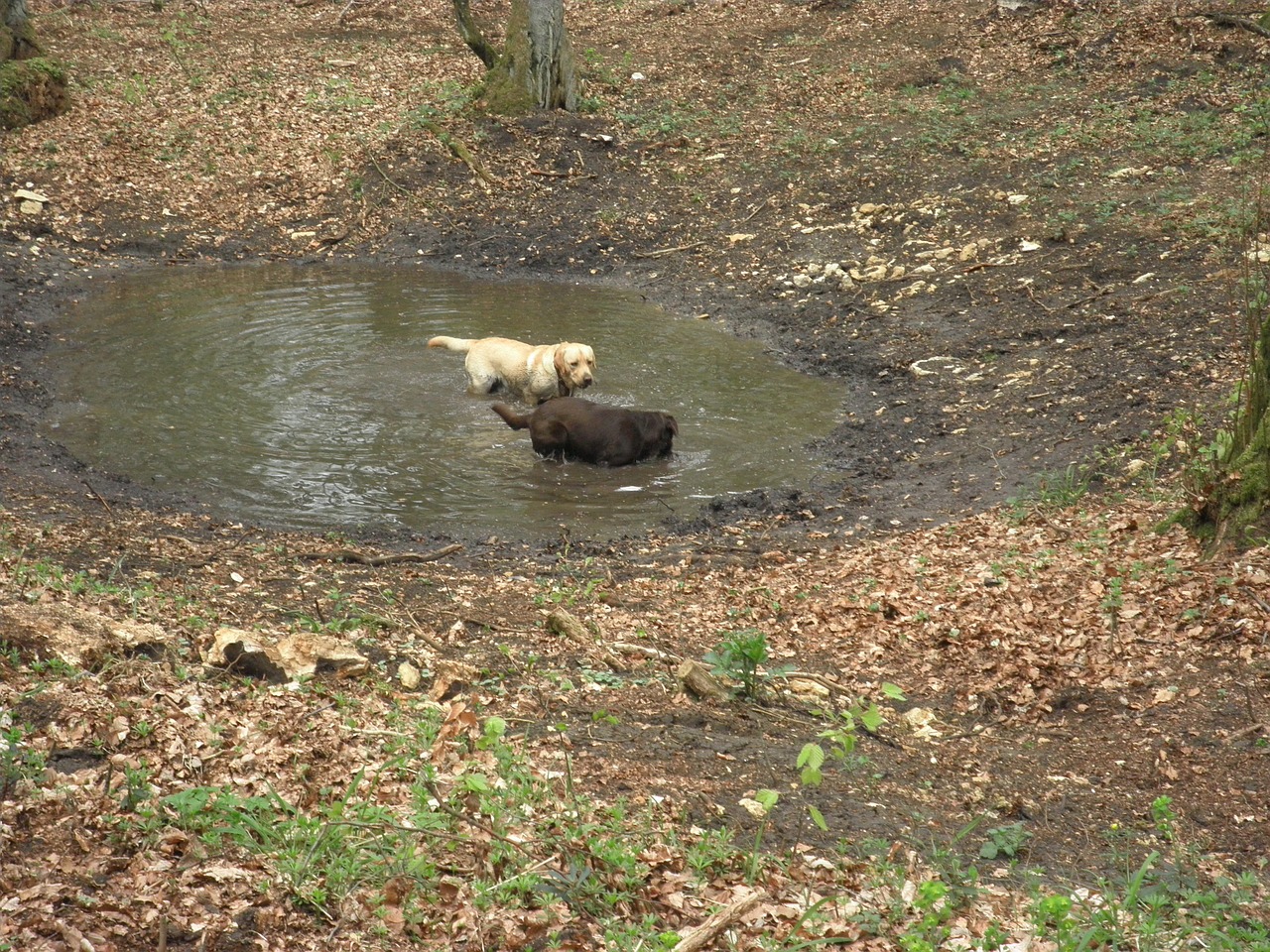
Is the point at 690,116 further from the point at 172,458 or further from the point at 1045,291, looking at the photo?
the point at 172,458

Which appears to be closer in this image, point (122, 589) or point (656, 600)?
point (122, 589)

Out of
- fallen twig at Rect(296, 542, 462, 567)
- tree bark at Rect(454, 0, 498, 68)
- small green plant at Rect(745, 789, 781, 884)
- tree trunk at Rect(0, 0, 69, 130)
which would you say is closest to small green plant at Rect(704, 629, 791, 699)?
small green plant at Rect(745, 789, 781, 884)

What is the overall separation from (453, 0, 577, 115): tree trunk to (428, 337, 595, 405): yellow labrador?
31.0 feet

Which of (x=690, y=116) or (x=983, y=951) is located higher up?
(x=690, y=116)

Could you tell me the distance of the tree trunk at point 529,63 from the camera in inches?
797

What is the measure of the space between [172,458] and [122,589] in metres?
4.19

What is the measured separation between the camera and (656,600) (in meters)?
7.95

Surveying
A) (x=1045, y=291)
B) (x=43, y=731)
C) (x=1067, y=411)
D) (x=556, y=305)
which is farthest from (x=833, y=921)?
(x=556, y=305)

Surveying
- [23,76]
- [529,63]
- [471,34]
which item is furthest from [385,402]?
[23,76]

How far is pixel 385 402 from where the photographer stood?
12234 millimetres

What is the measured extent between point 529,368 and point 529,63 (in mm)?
10235

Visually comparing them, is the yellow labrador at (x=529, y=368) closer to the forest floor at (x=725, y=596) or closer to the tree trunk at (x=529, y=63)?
the forest floor at (x=725, y=596)

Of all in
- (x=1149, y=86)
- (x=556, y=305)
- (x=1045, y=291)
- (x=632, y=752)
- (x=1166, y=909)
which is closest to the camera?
(x=1166, y=909)

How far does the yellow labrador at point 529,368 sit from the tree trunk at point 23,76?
1145 centimetres
